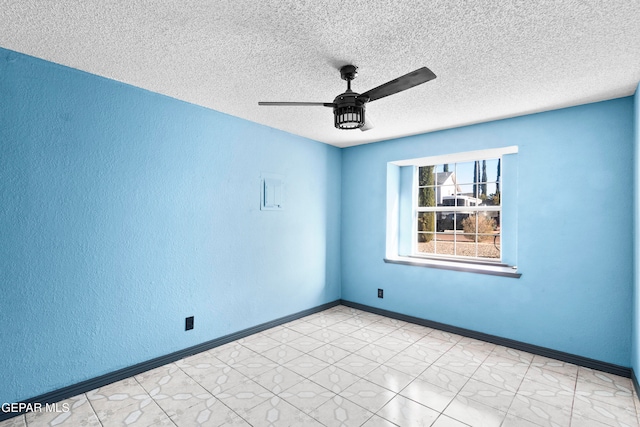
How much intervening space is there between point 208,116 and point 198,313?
76.2 inches

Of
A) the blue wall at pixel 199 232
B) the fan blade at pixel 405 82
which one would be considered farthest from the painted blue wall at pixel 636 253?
the fan blade at pixel 405 82

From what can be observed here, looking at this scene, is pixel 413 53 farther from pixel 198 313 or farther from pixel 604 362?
pixel 604 362

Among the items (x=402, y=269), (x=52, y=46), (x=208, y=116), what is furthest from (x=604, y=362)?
(x=52, y=46)

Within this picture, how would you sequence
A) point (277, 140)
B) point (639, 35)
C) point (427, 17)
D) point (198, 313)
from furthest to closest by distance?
1. point (277, 140)
2. point (198, 313)
3. point (639, 35)
4. point (427, 17)

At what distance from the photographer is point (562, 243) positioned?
2.90m

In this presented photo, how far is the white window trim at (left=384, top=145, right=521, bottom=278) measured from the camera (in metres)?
3.37

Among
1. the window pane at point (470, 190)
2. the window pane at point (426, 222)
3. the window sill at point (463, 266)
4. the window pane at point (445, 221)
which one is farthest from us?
the window pane at point (426, 222)

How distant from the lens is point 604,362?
2.69 meters

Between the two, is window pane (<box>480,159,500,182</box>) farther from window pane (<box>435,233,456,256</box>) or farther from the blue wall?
window pane (<box>435,233,456,256</box>)

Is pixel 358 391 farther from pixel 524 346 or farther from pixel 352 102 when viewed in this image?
pixel 352 102

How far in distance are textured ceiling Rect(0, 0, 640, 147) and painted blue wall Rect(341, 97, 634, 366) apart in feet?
1.08

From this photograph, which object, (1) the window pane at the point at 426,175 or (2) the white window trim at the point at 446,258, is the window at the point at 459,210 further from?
(2) the white window trim at the point at 446,258

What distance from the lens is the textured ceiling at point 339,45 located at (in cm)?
158

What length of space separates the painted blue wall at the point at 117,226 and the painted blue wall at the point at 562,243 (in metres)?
2.24
